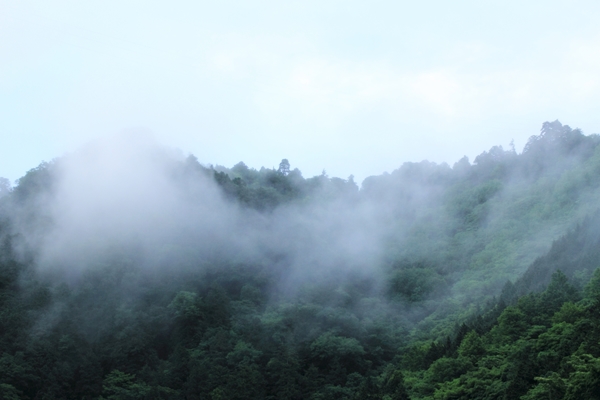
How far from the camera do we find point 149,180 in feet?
139

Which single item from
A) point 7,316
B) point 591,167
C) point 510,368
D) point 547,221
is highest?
point 591,167

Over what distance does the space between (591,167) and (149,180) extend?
2408cm

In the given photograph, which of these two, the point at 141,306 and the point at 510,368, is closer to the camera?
the point at 510,368

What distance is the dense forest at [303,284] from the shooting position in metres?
24.6

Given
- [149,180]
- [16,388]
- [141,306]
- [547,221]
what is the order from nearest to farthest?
[16,388] → [141,306] → [547,221] → [149,180]

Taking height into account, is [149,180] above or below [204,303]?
above

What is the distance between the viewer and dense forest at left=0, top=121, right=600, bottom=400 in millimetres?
24562

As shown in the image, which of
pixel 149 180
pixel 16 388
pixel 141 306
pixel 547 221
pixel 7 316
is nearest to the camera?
pixel 16 388

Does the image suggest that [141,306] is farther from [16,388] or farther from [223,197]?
[223,197]

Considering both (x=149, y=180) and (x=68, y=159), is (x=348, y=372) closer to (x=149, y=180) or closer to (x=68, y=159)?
(x=149, y=180)

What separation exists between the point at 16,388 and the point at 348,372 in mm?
12965

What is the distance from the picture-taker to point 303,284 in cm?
3800

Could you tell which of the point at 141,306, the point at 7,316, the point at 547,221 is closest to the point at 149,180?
the point at 141,306

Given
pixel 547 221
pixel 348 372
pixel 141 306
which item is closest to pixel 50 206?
pixel 141 306
